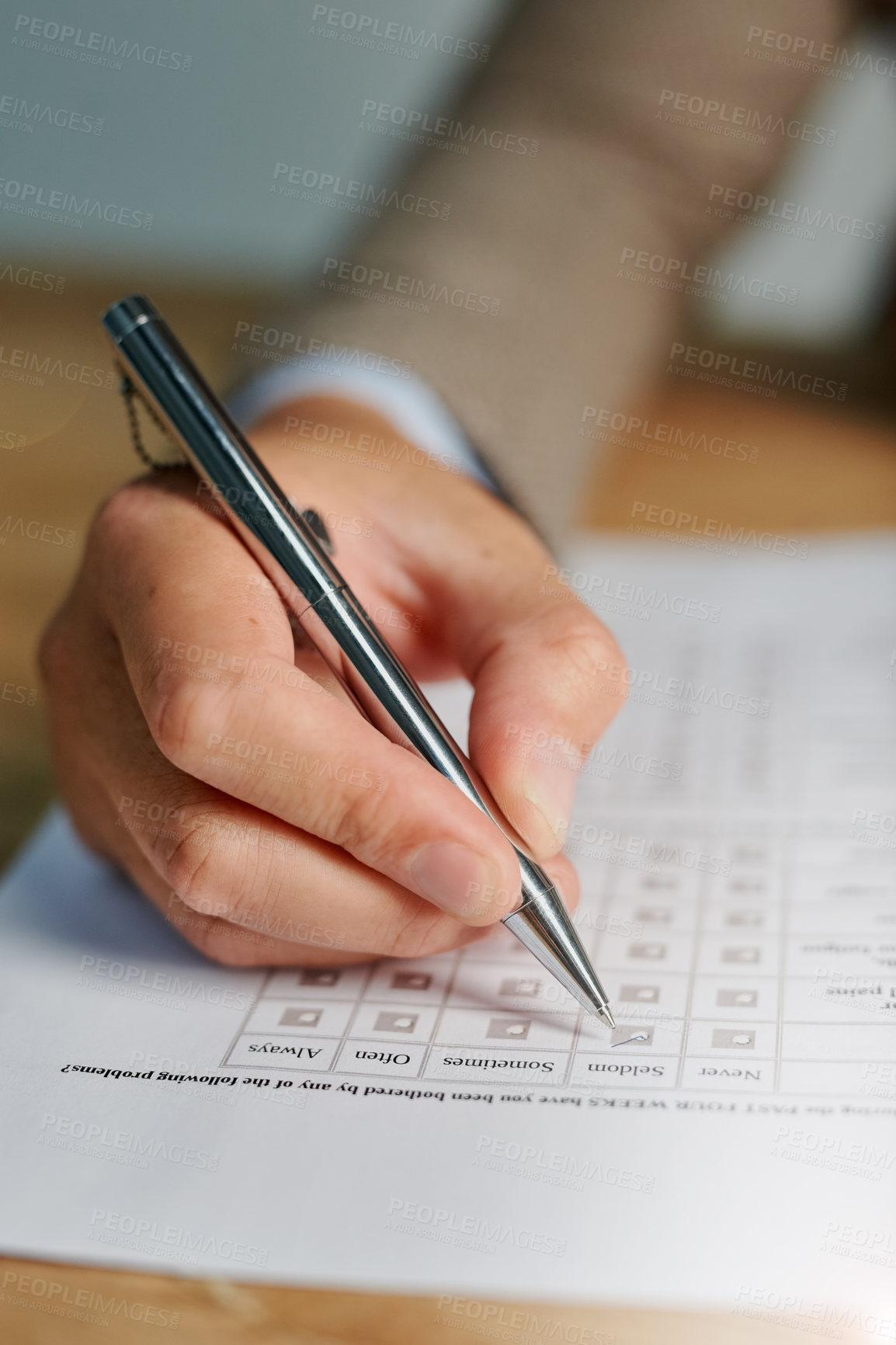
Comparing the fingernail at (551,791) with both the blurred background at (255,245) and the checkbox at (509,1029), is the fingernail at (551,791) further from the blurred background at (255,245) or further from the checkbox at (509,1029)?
the blurred background at (255,245)

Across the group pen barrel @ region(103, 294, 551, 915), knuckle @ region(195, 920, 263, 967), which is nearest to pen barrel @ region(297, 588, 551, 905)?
pen barrel @ region(103, 294, 551, 915)

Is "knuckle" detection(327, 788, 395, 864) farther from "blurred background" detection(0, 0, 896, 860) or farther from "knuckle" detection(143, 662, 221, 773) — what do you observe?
"blurred background" detection(0, 0, 896, 860)

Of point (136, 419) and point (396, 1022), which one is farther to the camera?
point (136, 419)

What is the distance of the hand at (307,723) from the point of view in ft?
1.31

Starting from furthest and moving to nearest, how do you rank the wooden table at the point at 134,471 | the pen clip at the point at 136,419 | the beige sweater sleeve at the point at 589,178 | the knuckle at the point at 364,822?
the beige sweater sleeve at the point at 589,178
the pen clip at the point at 136,419
the knuckle at the point at 364,822
the wooden table at the point at 134,471

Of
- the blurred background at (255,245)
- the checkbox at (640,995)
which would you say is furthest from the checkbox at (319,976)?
the blurred background at (255,245)

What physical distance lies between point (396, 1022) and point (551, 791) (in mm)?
104

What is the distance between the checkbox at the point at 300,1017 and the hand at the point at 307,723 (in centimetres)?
2

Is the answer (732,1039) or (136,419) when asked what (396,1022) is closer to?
(732,1039)

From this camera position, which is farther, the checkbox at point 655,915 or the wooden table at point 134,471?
the checkbox at point 655,915

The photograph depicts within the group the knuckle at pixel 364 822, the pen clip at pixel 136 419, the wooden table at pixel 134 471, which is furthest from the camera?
the pen clip at pixel 136 419

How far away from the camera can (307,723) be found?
15.8 inches

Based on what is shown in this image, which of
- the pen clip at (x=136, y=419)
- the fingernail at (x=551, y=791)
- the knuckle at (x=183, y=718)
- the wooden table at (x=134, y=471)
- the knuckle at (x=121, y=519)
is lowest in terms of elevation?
the wooden table at (x=134, y=471)

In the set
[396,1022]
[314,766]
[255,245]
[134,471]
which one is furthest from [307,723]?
[255,245]
